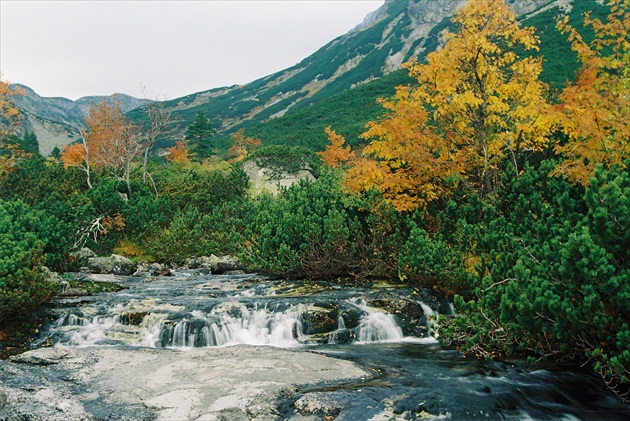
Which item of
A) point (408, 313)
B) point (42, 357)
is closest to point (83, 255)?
point (42, 357)

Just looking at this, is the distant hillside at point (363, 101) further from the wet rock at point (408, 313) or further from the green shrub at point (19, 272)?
the green shrub at point (19, 272)

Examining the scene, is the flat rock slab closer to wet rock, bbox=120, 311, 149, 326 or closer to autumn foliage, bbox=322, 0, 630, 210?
wet rock, bbox=120, 311, 149, 326

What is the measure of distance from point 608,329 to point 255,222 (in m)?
10.5

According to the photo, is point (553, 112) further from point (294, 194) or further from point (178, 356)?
point (178, 356)

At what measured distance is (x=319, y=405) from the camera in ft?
17.8

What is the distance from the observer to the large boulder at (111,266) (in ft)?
60.4

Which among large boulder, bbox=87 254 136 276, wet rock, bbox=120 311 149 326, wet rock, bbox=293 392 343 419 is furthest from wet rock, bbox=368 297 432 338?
large boulder, bbox=87 254 136 276

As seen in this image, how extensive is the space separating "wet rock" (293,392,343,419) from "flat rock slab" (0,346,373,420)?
264 mm

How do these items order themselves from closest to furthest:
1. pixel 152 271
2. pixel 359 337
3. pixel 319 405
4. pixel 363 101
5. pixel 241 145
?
pixel 319 405 → pixel 359 337 → pixel 152 271 → pixel 241 145 → pixel 363 101

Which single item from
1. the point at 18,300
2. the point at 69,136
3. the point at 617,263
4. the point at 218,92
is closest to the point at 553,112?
the point at 617,263

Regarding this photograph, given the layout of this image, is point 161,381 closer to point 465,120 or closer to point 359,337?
point 359,337

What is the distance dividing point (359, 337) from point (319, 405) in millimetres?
4252

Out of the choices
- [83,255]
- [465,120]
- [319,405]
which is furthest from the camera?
[83,255]

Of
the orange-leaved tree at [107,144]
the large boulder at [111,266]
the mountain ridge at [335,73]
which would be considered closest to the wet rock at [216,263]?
the large boulder at [111,266]
